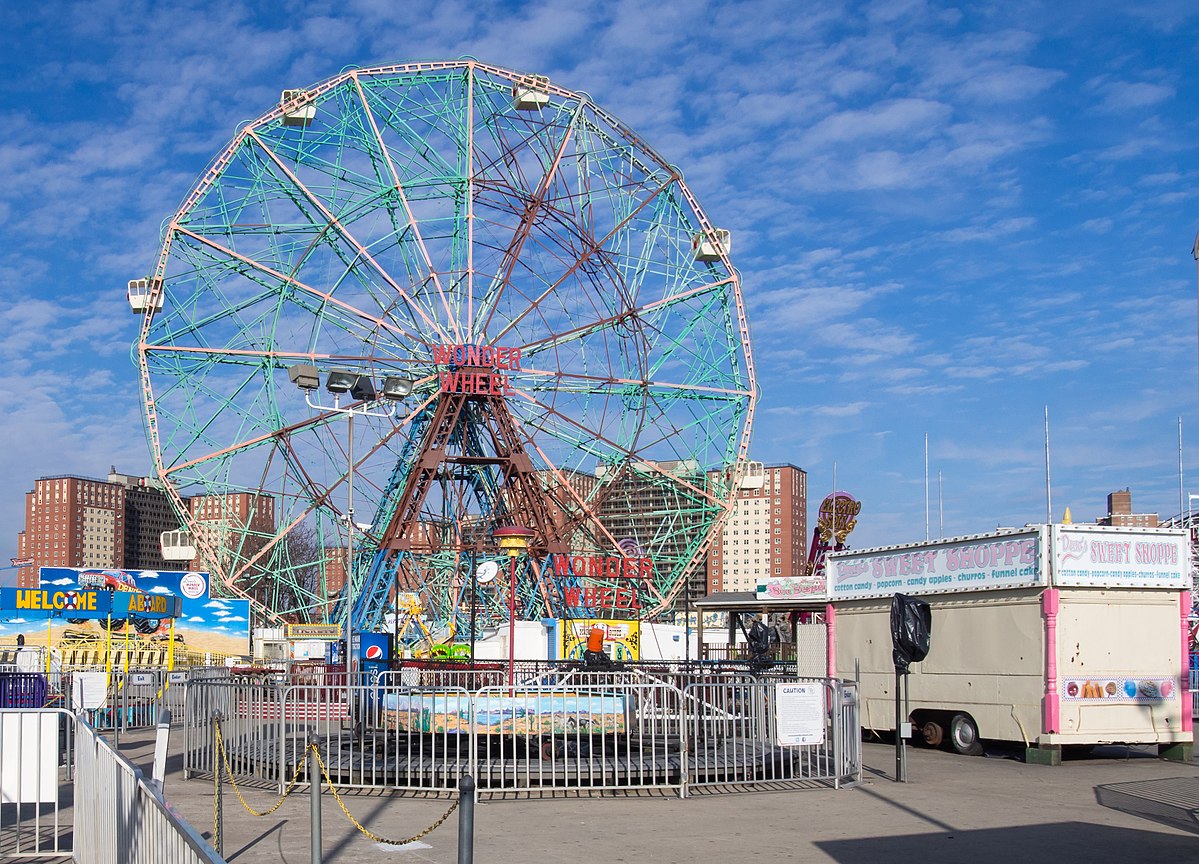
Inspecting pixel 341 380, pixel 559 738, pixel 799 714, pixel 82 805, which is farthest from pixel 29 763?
pixel 341 380

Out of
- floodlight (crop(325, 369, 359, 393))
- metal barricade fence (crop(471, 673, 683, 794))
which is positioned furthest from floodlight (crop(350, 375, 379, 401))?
metal barricade fence (crop(471, 673, 683, 794))

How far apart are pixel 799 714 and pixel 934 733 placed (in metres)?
6.73

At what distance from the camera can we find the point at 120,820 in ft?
28.7

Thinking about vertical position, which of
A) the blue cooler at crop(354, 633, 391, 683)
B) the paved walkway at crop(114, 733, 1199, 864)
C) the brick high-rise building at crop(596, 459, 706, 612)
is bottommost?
the paved walkway at crop(114, 733, 1199, 864)

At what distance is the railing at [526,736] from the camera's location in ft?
50.1

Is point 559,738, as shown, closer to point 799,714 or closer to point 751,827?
point 799,714

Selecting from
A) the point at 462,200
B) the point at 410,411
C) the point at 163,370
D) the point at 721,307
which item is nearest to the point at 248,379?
the point at 163,370

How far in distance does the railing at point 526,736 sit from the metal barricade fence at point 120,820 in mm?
3854

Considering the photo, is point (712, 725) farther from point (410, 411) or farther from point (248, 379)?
point (248, 379)

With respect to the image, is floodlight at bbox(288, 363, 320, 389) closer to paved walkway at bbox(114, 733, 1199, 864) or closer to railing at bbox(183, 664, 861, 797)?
railing at bbox(183, 664, 861, 797)

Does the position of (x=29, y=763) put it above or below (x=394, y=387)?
below

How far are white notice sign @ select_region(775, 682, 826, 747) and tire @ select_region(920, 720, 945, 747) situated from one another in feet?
20.7

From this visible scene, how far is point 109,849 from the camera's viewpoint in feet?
30.8

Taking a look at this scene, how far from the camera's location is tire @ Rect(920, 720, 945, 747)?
70.6 feet
